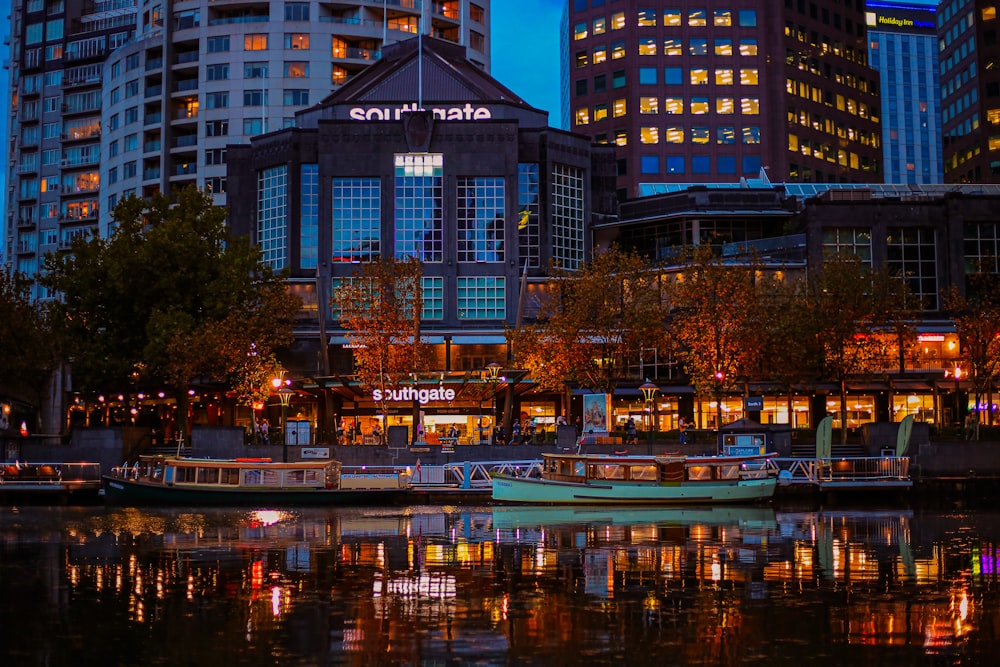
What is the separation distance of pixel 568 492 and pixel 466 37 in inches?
3953

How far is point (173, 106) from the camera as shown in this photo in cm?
14800

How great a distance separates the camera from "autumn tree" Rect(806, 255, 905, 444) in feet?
269

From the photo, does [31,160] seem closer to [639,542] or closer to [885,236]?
[885,236]

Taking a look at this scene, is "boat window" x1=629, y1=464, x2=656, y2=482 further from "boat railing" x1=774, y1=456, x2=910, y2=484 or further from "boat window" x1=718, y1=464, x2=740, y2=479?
"boat railing" x1=774, y1=456, x2=910, y2=484

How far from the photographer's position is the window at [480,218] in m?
103

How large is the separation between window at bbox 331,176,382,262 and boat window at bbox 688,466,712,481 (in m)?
47.4

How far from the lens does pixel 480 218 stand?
10350 centimetres

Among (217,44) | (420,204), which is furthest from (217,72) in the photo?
(420,204)

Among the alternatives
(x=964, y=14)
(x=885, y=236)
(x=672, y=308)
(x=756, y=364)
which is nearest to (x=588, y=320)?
(x=756, y=364)

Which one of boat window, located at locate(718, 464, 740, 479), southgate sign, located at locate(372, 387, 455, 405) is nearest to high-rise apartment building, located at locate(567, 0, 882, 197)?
southgate sign, located at locate(372, 387, 455, 405)

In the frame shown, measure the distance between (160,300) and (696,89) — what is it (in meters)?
98.2

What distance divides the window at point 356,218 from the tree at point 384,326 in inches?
449

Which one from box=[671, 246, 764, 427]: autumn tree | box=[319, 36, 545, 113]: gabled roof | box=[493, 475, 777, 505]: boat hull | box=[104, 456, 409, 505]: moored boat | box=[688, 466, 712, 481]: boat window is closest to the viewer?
box=[493, 475, 777, 505]: boat hull

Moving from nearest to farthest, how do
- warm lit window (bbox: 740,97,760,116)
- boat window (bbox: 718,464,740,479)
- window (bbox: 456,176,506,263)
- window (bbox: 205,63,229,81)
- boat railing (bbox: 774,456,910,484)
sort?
1. boat window (bbox: 718,464,740,479)
2. boat railing (bbox: 774,456,910,484)
3. window (bbox: 456,176,506,263)
4. window (bbox: 205,63,229,81)
5. warm lit window (bbox: 740,97,760,116)
